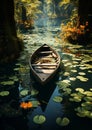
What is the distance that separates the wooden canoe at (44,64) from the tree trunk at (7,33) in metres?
1.01

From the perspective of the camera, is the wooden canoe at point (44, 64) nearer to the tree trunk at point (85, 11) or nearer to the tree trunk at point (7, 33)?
the tree trunk at point (7, 33)

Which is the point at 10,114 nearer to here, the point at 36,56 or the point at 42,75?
the point at 42,75

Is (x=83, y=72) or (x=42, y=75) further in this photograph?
(x=83, y=72)

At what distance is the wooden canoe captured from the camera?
20.4 ft

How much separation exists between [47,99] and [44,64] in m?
2.36

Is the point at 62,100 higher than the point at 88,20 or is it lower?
lower

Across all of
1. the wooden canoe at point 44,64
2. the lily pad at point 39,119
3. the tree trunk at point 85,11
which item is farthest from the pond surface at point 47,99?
the tree trunk at point 85,11

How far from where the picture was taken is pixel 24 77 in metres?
7.20

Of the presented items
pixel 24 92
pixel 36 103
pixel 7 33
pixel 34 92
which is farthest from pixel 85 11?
pixel 36 103

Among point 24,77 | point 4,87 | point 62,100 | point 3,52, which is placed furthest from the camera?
point 3,52

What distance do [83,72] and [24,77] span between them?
2.18 m

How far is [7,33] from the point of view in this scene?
8.88 meters

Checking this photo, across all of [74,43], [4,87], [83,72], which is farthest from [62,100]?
[74,43]

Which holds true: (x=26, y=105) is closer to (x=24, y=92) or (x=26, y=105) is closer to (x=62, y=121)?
(x=24, y=92)
